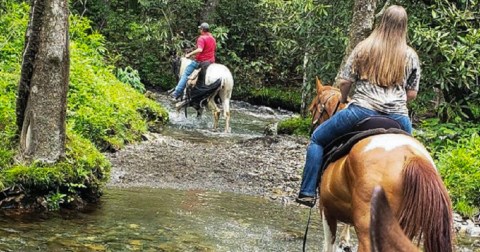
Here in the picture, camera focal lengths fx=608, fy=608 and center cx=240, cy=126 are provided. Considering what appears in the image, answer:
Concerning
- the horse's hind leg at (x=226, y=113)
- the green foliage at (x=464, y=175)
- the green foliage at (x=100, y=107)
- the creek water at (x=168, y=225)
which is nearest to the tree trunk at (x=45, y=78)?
the creek water at (x=168, y=225)

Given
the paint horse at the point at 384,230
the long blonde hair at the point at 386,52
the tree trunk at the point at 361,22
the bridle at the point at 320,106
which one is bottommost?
the bridle at the point at 320,106

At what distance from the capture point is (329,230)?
209 inches

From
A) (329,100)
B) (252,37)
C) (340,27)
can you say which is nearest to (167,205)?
(329,100)

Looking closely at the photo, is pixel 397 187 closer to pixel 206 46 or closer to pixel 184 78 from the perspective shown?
pixel 206 46

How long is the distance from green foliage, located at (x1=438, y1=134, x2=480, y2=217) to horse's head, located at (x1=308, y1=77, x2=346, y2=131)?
2.49 m

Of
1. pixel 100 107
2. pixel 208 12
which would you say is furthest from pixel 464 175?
pixel 208 12

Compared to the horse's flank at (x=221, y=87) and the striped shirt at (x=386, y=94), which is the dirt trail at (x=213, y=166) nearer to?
the horse's flank at (x=221, y=87)

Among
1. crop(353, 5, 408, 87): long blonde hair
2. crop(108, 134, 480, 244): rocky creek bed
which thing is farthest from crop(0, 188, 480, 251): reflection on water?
crop(353, 5, 408, 87): long blonde hair

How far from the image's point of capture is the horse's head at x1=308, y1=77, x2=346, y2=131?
615 cm

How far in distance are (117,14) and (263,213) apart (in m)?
19.8

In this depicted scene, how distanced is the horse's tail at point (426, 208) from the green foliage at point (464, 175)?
170 inches

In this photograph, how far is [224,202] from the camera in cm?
750

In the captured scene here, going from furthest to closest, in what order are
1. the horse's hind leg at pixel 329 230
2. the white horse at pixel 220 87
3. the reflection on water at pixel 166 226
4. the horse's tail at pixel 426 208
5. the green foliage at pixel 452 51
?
the white horse at pixel 220 87 < the green foliage at pixel 452 51 < the reflection on water at pixel 166 226 < the horse's hind leg at pixel 329 230 < the horse's tail at pixel 426 208

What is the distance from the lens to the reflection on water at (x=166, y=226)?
5.30 metres
